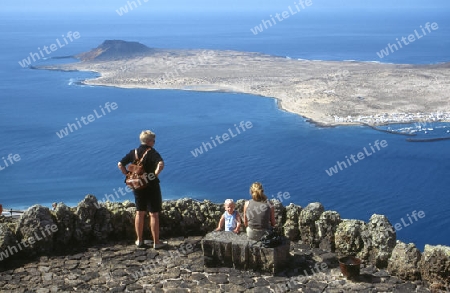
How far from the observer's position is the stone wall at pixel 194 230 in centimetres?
1005

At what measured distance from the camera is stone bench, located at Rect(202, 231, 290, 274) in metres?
10.0

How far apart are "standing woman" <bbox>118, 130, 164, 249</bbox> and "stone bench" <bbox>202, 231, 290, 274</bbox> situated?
1.17 meters

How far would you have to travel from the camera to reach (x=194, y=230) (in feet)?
39.3

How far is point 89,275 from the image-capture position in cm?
1019

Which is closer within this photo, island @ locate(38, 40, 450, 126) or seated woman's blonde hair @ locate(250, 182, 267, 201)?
seated woman's blonde hair @ locate(250, 182, 267, 201)

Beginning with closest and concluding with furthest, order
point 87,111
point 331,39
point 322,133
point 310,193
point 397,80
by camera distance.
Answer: point 310,193 < point 322,133 < point 87,111 < point 397,80 < point 331,39

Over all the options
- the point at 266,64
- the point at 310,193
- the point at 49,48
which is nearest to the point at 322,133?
the point at 310,193

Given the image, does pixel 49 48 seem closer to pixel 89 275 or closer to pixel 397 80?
pixel 397 80

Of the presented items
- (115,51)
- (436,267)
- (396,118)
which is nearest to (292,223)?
(436,267)

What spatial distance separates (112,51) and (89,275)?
13494 centimetres

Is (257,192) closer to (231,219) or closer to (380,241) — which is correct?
(231,219)

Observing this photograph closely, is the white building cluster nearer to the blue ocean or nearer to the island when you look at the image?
the island

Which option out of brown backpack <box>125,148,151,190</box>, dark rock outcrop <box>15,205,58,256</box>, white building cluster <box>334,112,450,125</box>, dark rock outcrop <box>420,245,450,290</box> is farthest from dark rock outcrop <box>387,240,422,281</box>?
white building cluster <box>334,112,450,125</box>

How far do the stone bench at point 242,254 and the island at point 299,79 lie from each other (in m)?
65.5
